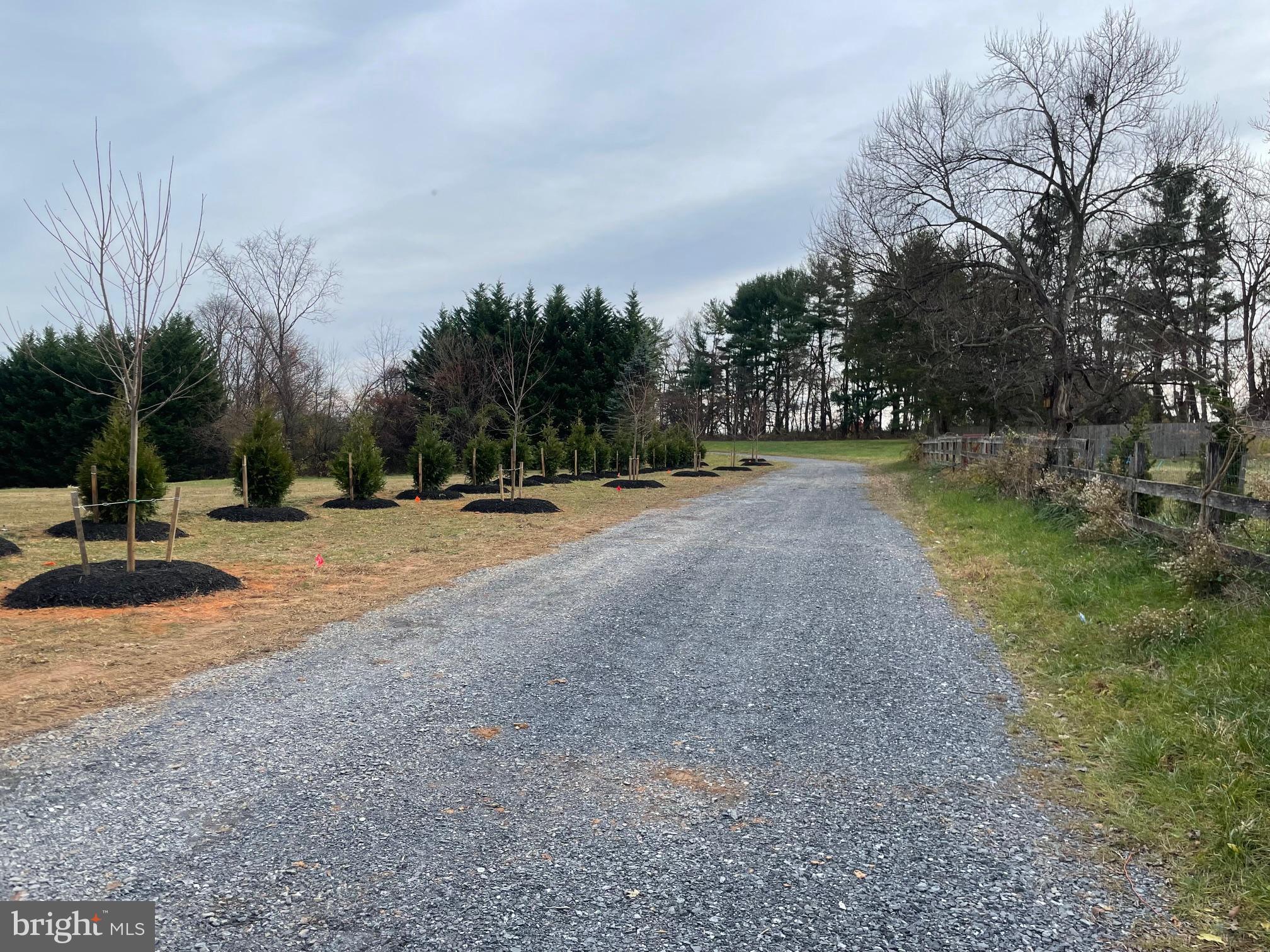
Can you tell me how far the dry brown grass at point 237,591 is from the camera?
14.8 ft

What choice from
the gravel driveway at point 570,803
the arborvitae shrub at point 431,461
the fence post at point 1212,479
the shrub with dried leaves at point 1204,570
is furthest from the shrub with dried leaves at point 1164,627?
the arborvitae shrub at point 431,461

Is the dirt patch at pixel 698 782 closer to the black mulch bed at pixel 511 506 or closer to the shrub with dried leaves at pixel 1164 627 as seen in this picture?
the shrub with dried leaves at pixel 1164 627

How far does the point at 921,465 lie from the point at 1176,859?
91.3 ft

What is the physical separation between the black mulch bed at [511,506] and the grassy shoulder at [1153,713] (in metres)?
8.43

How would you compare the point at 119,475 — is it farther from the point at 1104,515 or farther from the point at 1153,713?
the point at 1104,515

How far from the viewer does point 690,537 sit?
10.9 m

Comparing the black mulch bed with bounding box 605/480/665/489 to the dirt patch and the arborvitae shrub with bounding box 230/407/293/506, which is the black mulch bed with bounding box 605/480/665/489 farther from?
the dirt patch

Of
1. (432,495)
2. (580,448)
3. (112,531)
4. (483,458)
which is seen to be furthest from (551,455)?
(112,531)

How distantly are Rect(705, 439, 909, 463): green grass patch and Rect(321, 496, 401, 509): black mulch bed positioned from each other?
25497 mm

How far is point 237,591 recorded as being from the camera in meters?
7.12

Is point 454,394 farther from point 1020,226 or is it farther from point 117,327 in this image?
point 117,327

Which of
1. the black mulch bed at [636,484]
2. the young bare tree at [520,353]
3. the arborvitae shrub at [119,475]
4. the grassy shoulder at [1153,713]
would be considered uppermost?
the young bare tree at [520,353]

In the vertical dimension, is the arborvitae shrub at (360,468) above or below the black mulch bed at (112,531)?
above

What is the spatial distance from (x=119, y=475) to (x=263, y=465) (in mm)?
2312
